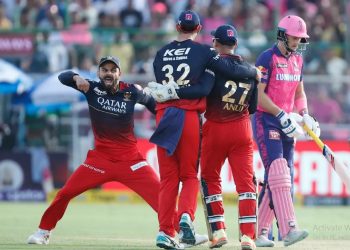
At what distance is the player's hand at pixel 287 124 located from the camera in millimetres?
12242

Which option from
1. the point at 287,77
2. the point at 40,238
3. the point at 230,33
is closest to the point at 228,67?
the point at 230,33

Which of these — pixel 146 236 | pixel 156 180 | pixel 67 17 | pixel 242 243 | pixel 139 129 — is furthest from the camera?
pixel 67 17

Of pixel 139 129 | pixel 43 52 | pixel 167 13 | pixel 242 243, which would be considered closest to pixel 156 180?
pixel 242 243

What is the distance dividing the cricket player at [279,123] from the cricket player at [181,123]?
3.69 feet

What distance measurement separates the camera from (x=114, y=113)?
1288cm

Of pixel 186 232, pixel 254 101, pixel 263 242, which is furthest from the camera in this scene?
pixel 263 242

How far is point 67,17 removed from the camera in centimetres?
2491

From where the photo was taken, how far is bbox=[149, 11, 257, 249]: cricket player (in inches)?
449

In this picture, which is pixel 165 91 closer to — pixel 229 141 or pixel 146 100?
pixel 229 141

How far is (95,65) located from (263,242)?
1174 centimetres

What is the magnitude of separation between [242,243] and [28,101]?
12381mm

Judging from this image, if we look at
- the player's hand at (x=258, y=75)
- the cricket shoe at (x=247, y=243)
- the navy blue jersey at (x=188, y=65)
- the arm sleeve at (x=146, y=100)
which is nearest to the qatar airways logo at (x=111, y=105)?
the arm sleeve at (x=146, y=100)

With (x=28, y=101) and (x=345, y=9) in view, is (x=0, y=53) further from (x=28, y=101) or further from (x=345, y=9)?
(x=345, y=9)

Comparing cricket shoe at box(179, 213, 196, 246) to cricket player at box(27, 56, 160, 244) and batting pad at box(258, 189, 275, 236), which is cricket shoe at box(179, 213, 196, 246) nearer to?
cricket player at box(27, 56, 160, 244)
